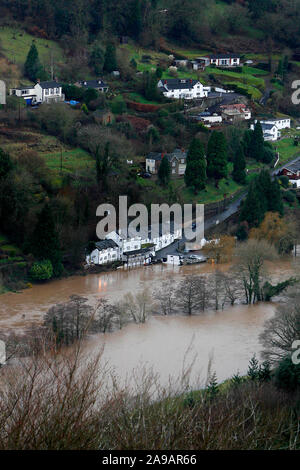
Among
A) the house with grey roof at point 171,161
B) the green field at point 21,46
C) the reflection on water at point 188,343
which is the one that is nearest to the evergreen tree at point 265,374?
the reflection on water at point 188,343

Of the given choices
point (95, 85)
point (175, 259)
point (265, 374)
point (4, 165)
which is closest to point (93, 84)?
point (95, 85)

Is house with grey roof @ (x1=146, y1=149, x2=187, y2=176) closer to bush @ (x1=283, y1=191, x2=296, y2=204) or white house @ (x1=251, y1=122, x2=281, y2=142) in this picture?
bush @ (x1=283, y1=191, x2=296, y2=204)

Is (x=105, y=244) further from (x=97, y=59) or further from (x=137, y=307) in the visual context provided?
(x=97, y=59)

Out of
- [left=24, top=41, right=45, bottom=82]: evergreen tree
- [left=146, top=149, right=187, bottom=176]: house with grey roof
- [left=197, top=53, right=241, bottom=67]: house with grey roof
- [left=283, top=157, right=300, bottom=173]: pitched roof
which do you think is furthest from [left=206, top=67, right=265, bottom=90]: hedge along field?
[left=146, top=149, right=187, bottom=176]: house with grey roof

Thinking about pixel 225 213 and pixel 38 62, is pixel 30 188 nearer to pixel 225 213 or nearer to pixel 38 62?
pixel 225 213

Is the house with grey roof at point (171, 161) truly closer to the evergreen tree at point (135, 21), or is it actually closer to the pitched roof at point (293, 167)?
the pitched roof at point (293, 167)
